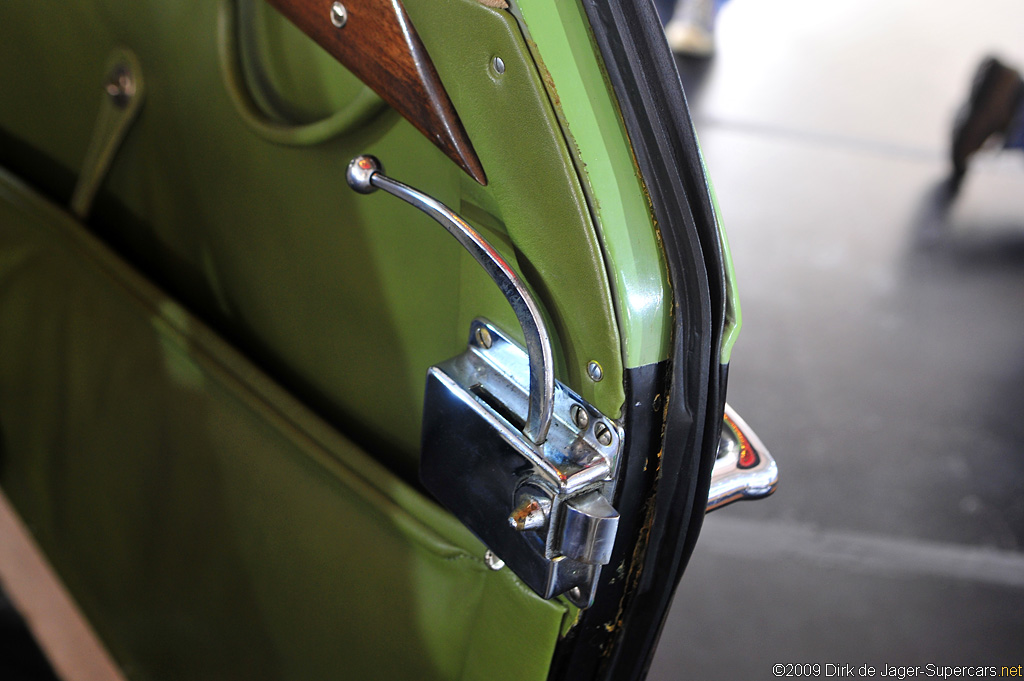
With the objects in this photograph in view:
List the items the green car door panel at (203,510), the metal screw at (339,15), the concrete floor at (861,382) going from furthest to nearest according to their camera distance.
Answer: the concrete floor at (861,382) < the green car door panel at (203,510) < the metal screw at (339,15)

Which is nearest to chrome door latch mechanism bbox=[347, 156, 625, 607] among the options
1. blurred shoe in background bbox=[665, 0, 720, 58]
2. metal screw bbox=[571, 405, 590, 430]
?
metal screw bbox=[571, 405, 590, 430]

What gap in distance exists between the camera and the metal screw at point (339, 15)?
1.75 ft

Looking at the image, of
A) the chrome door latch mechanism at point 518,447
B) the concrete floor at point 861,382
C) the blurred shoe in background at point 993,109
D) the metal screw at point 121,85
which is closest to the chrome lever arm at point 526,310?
the chrome door latch mechanism at point 518,447

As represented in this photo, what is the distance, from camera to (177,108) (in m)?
0.76

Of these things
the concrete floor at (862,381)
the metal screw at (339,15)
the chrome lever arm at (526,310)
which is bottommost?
the concrete floor at (862,381)

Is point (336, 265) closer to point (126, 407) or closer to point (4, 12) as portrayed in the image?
point (126, 407)

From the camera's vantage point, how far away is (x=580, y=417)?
50cm

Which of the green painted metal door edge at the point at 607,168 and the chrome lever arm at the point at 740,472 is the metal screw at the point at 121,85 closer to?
the green painted metal door edge at the point at 607,168

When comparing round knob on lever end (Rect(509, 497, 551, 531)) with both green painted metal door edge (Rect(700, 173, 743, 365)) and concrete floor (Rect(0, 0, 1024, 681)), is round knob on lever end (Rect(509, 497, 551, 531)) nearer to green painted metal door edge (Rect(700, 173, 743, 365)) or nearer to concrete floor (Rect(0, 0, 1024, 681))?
green painted metal door edge (Rect(700, 173, 743, 365))

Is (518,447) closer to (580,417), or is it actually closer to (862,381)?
(580,417)

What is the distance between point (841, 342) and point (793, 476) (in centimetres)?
56

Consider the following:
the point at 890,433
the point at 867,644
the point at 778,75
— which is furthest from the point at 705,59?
the point at 867,644

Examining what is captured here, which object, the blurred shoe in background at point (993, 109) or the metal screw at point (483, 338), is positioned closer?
the metal screw at point (483, 338)

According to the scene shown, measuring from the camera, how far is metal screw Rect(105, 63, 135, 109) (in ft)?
2.57
